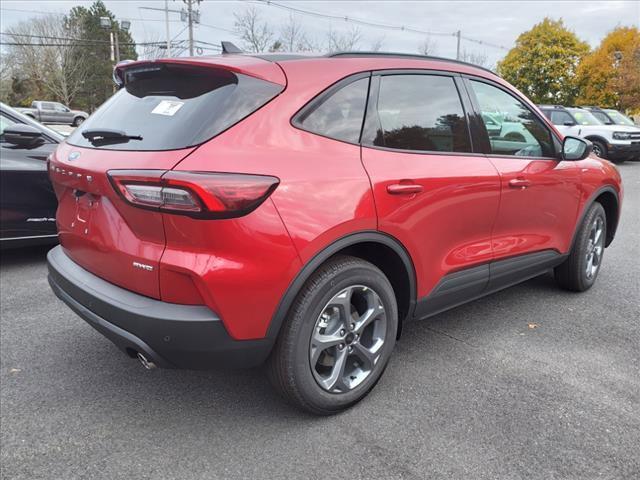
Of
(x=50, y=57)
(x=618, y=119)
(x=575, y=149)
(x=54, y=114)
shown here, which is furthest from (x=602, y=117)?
(x=50, y=57)

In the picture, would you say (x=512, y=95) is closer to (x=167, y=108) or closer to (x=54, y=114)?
(x=167, y=108)

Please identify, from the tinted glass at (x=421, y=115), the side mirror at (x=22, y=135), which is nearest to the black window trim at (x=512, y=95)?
the tinted glass at (x=421, y=115)

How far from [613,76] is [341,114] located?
31.5 metres

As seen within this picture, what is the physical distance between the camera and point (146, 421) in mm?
2549

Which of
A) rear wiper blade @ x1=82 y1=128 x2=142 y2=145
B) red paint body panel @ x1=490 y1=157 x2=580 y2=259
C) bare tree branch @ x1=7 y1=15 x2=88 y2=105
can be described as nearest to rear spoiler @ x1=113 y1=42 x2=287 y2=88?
rear wiper blade @ x1=82 y1=128 x2=142 y2=145

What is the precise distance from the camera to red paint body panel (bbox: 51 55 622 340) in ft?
6.80

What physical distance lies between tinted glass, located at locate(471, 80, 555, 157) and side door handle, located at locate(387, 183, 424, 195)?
2.85 feet

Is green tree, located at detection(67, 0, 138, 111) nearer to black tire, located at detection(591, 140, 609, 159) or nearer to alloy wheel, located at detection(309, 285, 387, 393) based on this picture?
black tire, located at detection(591, 140, 609, 159)

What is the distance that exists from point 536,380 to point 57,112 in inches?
1612

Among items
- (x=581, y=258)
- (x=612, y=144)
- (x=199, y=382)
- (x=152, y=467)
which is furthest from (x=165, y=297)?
(x=612, y=144)

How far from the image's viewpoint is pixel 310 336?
234cm

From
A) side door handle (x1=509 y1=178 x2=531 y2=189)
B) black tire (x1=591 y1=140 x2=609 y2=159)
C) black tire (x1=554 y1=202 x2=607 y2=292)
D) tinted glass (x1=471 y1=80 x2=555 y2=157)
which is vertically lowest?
black tire (x1=591 y1=140 x2=609 y2=159)

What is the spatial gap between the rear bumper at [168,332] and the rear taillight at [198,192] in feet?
1.31

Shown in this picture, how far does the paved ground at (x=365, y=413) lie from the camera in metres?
2.24
